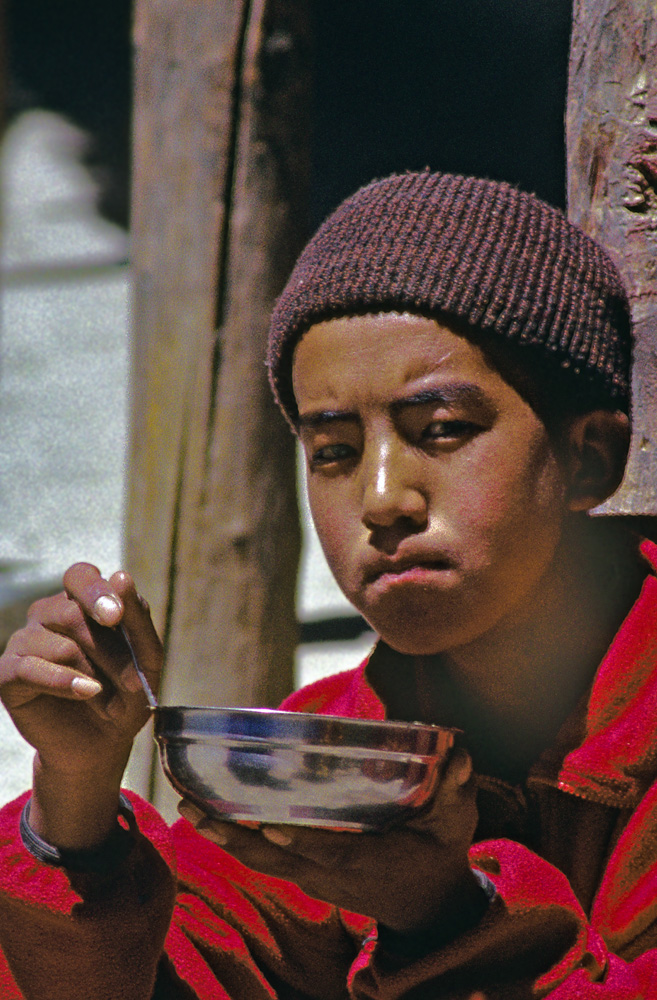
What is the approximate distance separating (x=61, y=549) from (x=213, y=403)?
2827mm

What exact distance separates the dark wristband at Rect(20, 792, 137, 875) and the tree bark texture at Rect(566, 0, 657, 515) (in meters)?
0.88

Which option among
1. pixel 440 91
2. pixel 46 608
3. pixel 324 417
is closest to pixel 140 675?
pixel 46 608

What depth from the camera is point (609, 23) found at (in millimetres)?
1695

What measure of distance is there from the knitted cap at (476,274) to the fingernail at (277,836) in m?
0.57

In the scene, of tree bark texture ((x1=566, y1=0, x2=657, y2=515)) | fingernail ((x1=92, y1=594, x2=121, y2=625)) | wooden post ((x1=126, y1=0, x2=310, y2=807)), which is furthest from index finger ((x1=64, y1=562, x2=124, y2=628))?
wooden post ((x1=126, y1=0, x2=310, y2=807))

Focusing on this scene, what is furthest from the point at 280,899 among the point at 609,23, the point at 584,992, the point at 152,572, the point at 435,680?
the point at 609,23

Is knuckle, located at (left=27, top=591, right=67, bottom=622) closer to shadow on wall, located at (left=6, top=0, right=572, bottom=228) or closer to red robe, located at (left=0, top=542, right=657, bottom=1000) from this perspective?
red robe, located at (left=0, top=542, right=657, bottom=1000)

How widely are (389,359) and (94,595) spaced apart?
0.40m

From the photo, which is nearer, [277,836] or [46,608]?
[277,836]

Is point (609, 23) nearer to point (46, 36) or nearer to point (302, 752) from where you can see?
point (302, 752)

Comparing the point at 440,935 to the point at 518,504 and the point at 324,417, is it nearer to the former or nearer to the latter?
the point at 518,504

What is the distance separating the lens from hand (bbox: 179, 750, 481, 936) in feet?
3.49

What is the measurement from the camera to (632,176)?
5.50 feet

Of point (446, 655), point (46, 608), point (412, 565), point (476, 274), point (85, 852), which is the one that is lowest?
point (85, 852)
